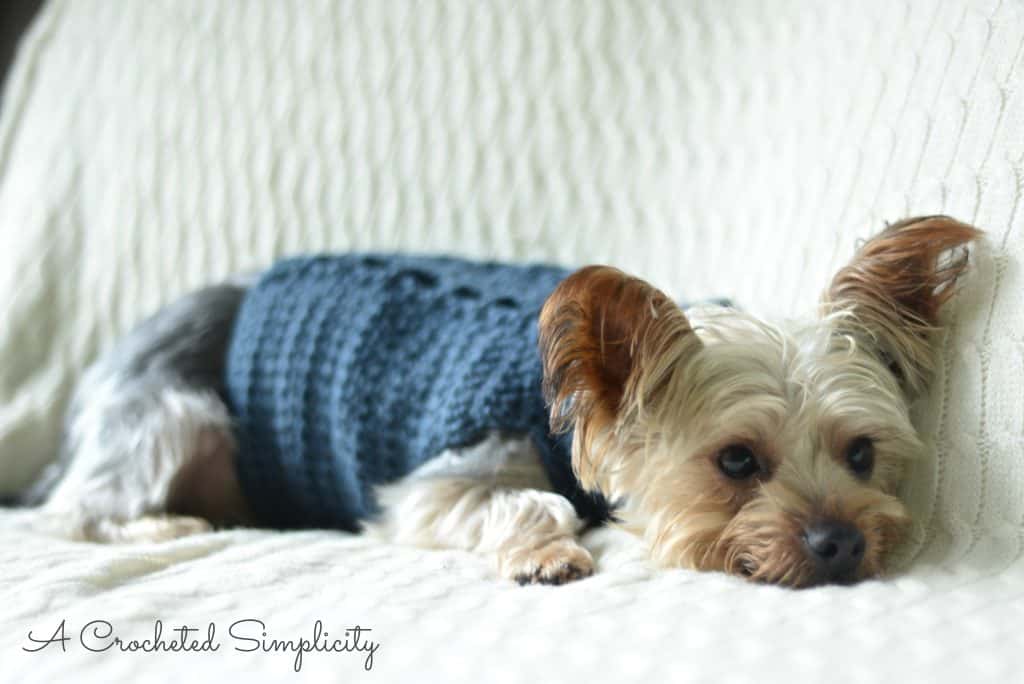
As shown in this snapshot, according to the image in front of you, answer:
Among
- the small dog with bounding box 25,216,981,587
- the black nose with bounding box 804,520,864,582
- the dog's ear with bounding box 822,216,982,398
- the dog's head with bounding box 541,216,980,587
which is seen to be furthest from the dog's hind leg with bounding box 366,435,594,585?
the dog's ear with bounding box 822,216,982,398

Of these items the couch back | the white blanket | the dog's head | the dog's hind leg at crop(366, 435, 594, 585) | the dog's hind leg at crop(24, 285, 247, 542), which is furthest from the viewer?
the couch back

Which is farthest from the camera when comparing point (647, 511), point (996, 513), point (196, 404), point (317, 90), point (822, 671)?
point (317, 90)

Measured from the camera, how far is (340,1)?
2.53m

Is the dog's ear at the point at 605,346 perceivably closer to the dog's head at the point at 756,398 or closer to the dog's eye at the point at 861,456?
the dog's head at the point at 756,398

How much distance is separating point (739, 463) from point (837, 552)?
0.71 ft

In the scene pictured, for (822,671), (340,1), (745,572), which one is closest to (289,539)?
(745,572)

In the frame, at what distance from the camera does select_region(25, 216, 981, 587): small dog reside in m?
1.51

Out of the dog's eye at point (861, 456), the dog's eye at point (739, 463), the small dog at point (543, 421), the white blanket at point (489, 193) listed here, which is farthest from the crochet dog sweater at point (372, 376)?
the dog's eye at point (861, 456)

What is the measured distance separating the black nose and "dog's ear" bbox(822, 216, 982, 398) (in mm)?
304

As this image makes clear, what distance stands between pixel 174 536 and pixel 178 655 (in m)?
0.81

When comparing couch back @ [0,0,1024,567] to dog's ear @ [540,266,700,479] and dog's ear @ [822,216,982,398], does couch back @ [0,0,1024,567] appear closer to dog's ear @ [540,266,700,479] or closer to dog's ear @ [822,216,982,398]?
dog's ear @ [822,216,982,398]

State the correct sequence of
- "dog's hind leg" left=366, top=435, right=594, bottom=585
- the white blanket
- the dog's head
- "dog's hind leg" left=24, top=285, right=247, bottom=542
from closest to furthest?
the white blanket < the dog's head < "dog's hind leg" left=366, top=435, right=594, bottom=585 < "dog's hind leg" left=24, top=285, right=247, bottom=542

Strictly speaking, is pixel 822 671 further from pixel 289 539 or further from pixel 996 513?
pixel 289 539

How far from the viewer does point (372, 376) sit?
1938 millimetres
